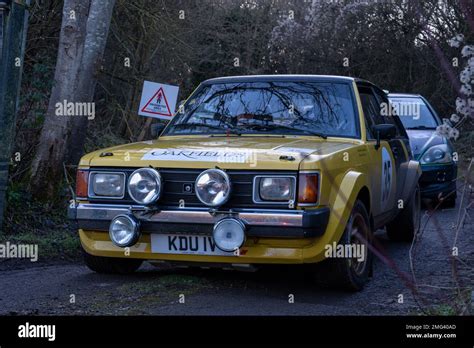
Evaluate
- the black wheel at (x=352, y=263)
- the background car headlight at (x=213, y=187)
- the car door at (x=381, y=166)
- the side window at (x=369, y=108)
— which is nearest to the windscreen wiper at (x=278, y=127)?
the car door at (x=381, y=166)

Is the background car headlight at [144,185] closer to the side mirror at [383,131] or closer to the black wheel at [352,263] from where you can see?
the black wheel at [352,263]

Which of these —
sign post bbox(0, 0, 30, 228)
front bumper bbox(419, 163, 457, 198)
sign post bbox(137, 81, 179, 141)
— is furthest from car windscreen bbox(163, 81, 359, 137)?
sign post bbox(137, 81, 179, 141)

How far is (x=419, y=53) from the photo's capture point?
75.2 ft

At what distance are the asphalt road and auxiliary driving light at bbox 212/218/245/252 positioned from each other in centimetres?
46

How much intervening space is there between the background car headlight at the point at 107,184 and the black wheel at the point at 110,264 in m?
0.73

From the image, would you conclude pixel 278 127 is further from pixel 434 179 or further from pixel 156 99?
pixel 156 99

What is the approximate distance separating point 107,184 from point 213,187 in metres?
0.94

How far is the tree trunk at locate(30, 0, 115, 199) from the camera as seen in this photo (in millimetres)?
9594

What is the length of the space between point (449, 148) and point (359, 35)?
13861mm

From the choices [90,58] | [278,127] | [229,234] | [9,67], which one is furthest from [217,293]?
[90,58]

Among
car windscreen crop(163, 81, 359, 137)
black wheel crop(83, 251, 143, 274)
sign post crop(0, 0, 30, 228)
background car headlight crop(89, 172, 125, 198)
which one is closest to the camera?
background car headlight crop(89, 172, 125, 198)

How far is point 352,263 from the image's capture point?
5.93m

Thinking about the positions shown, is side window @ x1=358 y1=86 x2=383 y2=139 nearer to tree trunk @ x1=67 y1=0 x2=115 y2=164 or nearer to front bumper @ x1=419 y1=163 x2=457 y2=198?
front bumper @ x1=419 y1=163 x2=457 y2=198
